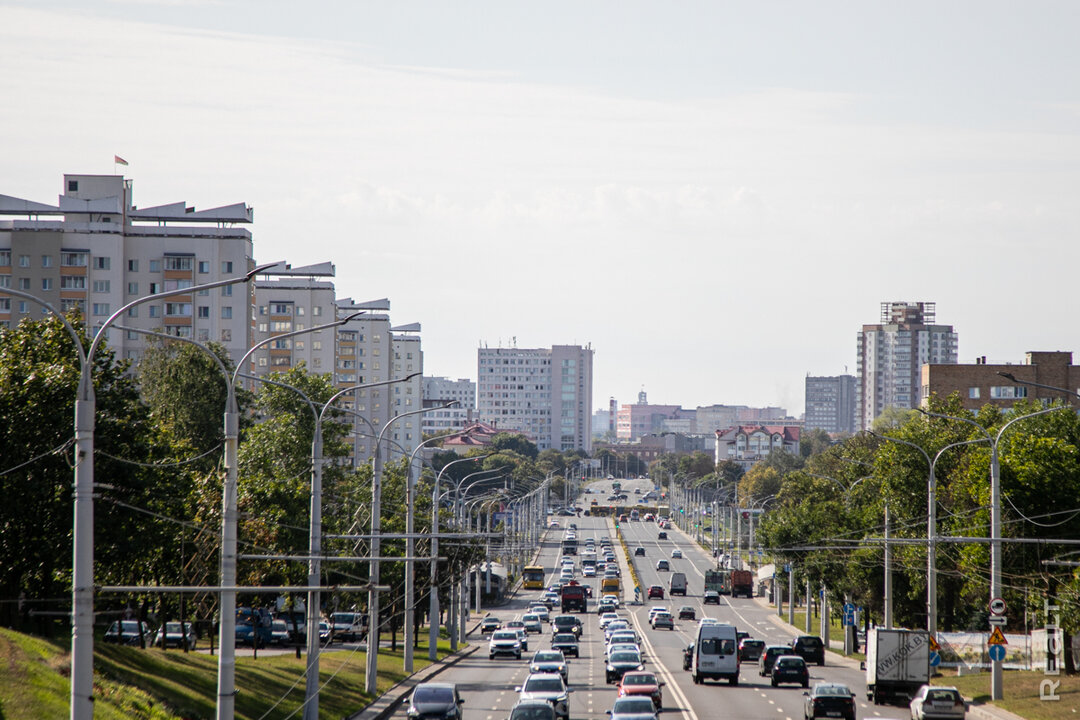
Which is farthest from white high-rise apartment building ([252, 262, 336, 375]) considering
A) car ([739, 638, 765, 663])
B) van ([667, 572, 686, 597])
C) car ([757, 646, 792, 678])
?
car ([757, 646, 792, 678])

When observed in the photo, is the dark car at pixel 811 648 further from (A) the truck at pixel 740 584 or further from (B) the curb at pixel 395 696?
(A) the truck at pixel 740 584

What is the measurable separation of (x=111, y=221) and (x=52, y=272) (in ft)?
23.0

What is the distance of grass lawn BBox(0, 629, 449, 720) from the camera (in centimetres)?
2827

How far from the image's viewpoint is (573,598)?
104 m

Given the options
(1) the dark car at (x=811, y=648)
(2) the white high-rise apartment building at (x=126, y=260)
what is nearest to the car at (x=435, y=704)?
(1) the dark car at (x=811, y=648)

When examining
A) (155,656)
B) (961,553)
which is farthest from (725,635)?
(155,656)

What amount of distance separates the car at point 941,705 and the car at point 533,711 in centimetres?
1093

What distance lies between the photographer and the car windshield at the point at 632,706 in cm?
3555

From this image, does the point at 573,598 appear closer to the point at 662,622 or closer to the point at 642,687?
the point at 662,622

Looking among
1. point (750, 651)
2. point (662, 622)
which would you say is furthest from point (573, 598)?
point (750, 651)

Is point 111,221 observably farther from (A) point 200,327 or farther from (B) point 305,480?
(B) point 305,480

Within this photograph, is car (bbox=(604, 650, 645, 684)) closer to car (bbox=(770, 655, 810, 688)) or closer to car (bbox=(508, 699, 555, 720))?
car (bbox=(770, 655, 810, 688))

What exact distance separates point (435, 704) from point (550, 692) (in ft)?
13.6

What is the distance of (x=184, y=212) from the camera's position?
122 metres
